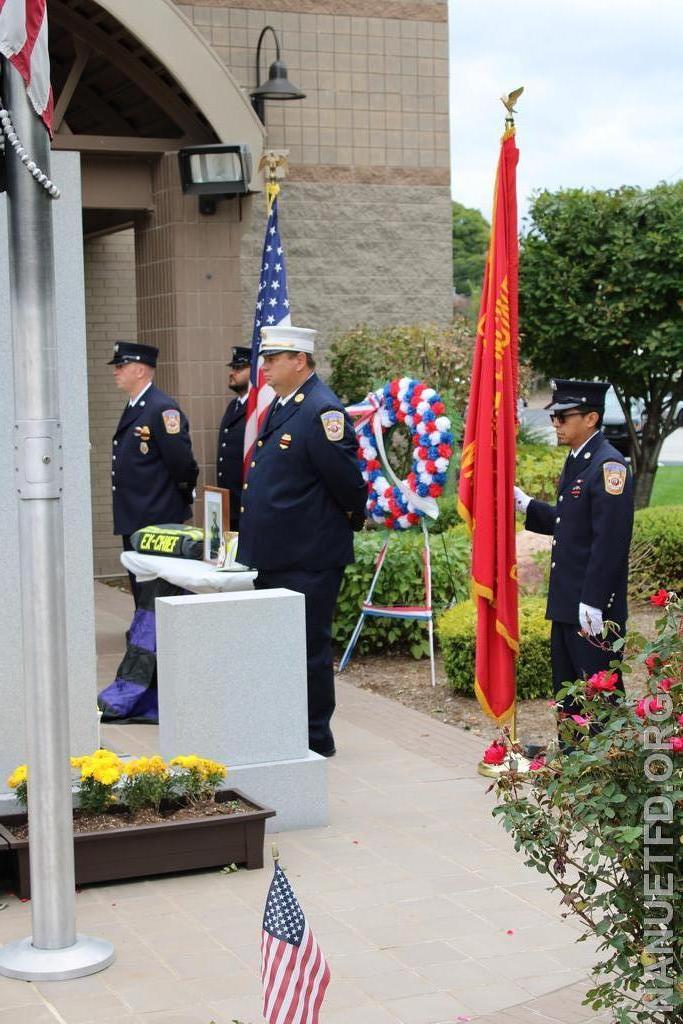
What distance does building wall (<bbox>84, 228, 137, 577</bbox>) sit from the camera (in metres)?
14.8

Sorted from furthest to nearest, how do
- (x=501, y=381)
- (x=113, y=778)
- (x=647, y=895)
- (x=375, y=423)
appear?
(x=375, y=423), (x=501, y=381), (x=113, y=778), (x=647, y=895)

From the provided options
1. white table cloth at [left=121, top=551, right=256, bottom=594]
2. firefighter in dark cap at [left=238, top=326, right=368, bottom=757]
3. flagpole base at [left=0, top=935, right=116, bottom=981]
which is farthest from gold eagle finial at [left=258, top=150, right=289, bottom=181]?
flagpole base at [left=0, top=935, right=116, bottom=981]

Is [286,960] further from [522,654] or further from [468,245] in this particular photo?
[468,245]

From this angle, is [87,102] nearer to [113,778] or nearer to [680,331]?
[680,331]

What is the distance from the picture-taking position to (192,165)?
38.3 ft

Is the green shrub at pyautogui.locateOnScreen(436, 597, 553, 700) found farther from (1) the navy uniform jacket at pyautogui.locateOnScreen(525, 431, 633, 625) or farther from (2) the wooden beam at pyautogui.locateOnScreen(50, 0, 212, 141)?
(2) the wooden beam at pyautogui.locateOnScreen(50, 0, 212, 141)

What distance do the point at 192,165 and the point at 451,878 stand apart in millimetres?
7484

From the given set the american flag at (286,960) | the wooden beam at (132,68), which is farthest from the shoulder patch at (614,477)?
the wooden beam at (132,68)

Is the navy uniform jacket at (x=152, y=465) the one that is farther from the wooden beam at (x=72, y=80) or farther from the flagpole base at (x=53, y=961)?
the flagpole base at (x=53, y=961)

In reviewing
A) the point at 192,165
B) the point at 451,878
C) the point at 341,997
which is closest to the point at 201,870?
the point at 451,878

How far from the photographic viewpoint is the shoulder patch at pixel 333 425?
24.0 feet

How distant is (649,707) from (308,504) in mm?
3931

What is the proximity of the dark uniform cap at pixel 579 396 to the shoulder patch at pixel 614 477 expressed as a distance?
0.95 ft

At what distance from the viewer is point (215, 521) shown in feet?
25.7
